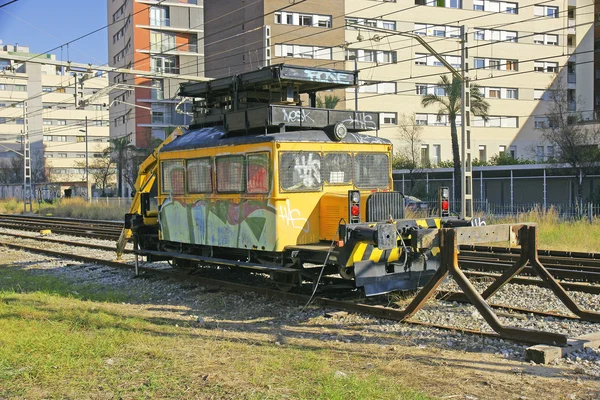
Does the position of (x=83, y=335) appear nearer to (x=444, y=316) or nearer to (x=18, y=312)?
(x=18, y=312)

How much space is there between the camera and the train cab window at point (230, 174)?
34.9 feet

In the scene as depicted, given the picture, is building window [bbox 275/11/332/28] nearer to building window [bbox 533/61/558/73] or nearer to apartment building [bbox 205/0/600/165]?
apartment building [bbox 205/0/600/165]

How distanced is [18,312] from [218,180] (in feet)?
12.7

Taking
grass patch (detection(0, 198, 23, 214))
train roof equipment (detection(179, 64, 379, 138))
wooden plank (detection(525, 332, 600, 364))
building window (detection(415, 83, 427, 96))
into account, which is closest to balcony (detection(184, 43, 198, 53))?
grass patch (detection(0, 198, 23, 214))

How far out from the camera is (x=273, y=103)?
38.5 ft

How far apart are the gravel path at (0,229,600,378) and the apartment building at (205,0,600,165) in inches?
1649

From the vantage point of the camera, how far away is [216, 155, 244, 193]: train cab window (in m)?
10.6

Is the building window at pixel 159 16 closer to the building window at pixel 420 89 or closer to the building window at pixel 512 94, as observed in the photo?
the building window at pixel 420 89

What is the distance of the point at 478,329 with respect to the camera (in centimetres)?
→ 826

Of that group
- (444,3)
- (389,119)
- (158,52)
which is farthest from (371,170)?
(158,52)

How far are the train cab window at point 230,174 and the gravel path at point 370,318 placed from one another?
6.37 feet

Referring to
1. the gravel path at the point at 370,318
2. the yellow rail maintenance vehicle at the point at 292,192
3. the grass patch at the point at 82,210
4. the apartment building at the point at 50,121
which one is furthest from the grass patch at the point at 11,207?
the yellow rail maintenance vehicle at the point at 292,192

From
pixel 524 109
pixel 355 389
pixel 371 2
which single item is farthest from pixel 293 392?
pixel 524 109

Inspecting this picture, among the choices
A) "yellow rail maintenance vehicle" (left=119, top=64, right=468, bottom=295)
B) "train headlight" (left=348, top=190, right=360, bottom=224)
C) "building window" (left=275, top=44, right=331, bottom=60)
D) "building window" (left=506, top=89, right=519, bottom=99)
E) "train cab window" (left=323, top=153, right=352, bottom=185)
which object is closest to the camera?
"train headlight" (left=348, top=190, right=360, bottom=224)
